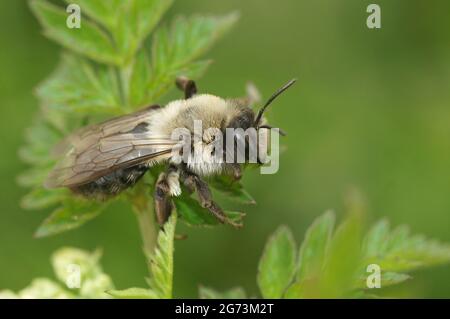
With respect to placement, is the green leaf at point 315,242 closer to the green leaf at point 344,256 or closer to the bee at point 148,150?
the bee at point 148,150

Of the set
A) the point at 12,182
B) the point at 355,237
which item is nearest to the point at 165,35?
the point at 355,237

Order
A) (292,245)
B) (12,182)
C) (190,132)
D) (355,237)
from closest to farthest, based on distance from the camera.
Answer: (355,237), (292,245), (190,132), (12,182)

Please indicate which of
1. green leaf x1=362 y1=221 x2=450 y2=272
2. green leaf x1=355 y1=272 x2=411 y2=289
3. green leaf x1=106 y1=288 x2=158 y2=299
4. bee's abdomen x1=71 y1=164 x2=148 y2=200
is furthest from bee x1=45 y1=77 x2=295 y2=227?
green leaf x1=355 y1=272 x2=411 y2=289

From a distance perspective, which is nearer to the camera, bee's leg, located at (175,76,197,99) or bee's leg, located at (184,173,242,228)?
bee's leg, located at (184,173,242,228)

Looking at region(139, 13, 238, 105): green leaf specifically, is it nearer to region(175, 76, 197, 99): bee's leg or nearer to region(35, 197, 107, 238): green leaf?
region(175, 76, 197, 99): bee's leg

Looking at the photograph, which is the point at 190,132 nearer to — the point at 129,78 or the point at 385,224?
the point at 129,78
